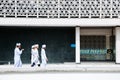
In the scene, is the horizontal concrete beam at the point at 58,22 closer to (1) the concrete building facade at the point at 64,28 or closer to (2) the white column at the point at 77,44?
(1) the concrete building facade at the point at 64,28

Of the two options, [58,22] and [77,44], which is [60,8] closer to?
[58,22]

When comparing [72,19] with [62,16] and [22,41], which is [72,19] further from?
[22,41]

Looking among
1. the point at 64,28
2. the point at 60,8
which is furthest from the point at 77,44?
the point at 60,8

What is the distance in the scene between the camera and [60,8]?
26672 mm

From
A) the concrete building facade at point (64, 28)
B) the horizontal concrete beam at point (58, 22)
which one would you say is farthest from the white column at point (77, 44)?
the horizontal concrete beam at point (58, 22)

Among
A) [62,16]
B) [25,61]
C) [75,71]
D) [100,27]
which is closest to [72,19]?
[62,16]

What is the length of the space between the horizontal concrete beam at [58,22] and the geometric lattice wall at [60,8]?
384mm

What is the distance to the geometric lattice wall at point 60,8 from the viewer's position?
2630 centimetres

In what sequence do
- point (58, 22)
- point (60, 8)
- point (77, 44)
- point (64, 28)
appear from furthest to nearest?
1. point (64, 28)
2. point (77, 44)
3. point (60, 8)
4. point (58, 22)

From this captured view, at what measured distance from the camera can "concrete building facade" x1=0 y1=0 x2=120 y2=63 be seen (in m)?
26.3

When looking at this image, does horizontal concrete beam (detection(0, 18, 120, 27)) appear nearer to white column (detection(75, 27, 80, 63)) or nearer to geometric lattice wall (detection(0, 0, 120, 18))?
geometric lattice wall (detection(0, 0, 120, 18))

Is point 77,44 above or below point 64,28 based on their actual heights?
below

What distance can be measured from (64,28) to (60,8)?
213 cm
